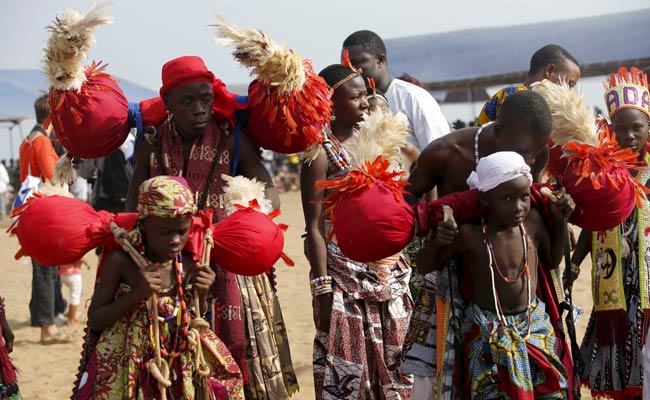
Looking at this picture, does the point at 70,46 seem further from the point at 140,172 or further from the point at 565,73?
the point at 565,73

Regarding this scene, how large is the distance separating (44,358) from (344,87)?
4.78 metres

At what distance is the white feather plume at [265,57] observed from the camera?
14.7ft

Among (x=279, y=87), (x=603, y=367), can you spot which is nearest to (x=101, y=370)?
(x=279, y=87)

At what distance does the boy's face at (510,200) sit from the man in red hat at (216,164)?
3.93 ft

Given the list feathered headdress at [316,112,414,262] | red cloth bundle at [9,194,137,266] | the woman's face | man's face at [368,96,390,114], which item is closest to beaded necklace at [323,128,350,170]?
the woman's face

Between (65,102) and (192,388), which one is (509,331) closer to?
(192,388)

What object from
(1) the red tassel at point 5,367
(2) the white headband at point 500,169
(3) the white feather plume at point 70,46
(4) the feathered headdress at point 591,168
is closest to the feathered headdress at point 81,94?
(3) the white feather plume at point 70,46

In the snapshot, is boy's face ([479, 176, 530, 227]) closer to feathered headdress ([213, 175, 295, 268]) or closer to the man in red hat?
feathered headdress ([213, 175, 295, 268])

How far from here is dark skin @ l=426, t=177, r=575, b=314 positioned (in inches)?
162

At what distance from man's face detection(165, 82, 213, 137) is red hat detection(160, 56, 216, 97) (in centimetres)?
3

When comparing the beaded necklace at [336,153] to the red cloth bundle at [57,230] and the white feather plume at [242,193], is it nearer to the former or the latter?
the white feather plume at [242,193]

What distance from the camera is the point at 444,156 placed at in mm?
4652

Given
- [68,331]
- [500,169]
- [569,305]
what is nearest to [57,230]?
[500,169]

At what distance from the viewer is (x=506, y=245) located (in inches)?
167
